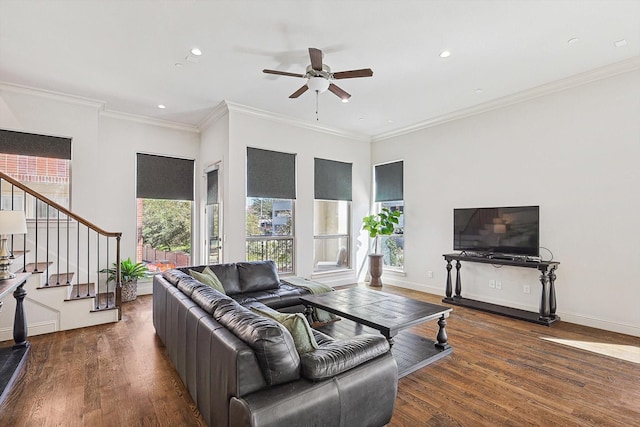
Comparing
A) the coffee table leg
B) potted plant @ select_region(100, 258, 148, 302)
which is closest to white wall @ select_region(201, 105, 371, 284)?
potted plant @ select_region(100, 258, 148, 302)

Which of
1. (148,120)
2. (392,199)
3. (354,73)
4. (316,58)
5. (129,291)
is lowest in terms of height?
(129,291)

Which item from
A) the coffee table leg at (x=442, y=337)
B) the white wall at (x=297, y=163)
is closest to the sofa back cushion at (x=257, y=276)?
the white wall at (x=297, y=163)

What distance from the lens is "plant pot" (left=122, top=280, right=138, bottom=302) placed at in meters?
5.42

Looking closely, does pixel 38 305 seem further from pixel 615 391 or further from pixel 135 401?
pixel 615 391

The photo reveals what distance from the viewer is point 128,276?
5422 millimetres

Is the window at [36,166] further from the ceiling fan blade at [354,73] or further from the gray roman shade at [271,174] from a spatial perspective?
the ceiling fan blade at [354,73]

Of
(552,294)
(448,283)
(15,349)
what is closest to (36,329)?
(15,349)

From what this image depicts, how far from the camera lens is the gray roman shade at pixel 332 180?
6.67 m

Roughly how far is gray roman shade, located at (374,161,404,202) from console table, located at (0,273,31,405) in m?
6.01

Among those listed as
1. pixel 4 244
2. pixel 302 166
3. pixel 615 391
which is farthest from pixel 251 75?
pixel 615 391

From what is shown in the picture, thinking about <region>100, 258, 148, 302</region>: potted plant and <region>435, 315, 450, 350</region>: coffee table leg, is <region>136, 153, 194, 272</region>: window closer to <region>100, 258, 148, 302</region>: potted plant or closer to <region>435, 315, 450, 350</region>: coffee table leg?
<region>100, 258, 148, 302</region>: potted plant

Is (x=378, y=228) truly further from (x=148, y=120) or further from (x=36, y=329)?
(x=36, y=329)

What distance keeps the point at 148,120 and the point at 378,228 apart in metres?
5.02

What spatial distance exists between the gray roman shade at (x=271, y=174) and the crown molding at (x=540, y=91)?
258cm
